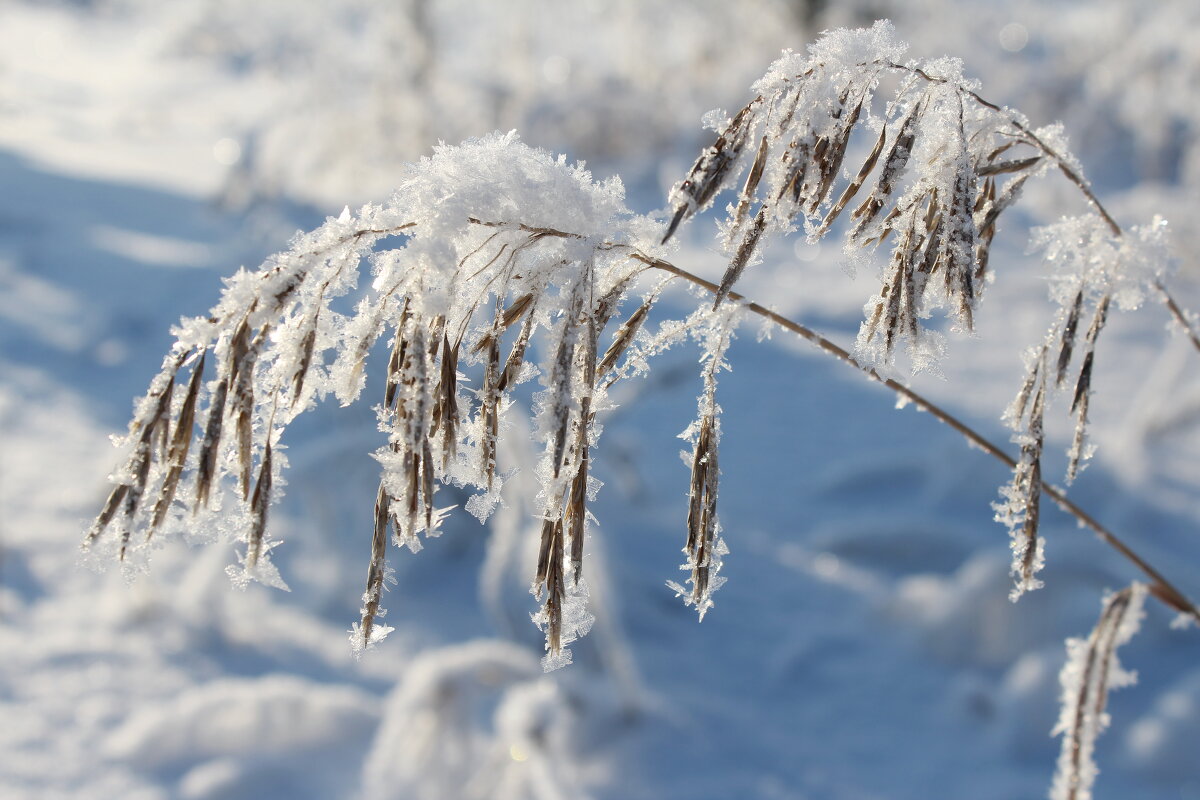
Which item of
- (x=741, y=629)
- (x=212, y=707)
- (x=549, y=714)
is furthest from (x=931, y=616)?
(x=212, y=707)

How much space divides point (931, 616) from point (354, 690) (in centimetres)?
209

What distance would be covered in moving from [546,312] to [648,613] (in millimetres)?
2765

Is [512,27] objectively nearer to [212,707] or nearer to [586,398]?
[212,707]

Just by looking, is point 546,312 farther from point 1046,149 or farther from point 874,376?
point 1046,149

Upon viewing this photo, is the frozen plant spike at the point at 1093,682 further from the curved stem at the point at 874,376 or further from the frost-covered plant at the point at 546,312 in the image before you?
the frost-covered plant at the point at 546,312

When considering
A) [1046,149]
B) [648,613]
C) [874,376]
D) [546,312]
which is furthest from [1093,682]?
[648,613]

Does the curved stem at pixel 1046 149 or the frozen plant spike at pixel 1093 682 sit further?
the frozen plant spike at pixel 1093 682

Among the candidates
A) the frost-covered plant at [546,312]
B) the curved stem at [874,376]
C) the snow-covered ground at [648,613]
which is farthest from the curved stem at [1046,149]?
the snow-covered ground at [648,613]

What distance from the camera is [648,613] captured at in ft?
11.3

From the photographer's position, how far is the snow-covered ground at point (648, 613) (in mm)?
2611

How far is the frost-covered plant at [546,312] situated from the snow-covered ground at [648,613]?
1743mm

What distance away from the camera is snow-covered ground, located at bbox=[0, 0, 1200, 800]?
2.61 meters

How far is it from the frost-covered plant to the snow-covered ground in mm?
1743

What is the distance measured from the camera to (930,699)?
3008 mm
